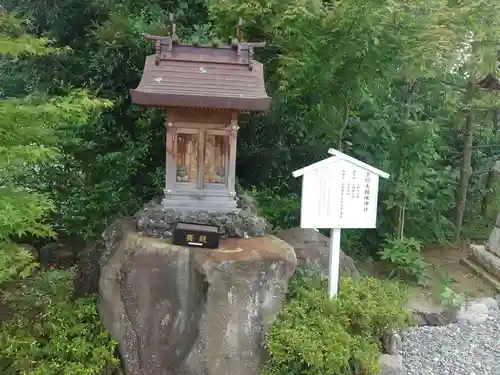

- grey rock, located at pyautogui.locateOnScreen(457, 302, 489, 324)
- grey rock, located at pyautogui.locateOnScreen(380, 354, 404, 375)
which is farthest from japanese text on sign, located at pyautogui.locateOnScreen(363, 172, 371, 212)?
grey rock, located at pyautogui.locateOnScreen(457, 302, 489, 324)

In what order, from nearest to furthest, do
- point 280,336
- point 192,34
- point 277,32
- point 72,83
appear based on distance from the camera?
1. point 280,336
2. point 277,32
3. point 192,34
4. point 72,83

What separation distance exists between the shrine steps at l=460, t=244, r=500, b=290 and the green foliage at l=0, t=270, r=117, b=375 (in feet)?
23.0

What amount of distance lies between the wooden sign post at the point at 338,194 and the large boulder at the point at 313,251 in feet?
3.73

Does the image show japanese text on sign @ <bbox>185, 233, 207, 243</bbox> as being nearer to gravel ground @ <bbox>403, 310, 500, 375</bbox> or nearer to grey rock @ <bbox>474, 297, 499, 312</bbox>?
gravel ground @ <bbox>403, 310, 500, 375</bbox>

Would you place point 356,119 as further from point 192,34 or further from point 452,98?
point 192,34

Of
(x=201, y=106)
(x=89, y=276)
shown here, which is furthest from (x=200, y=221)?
(x=89, y=276)

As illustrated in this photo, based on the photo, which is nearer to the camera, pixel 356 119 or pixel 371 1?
pixel 371 1

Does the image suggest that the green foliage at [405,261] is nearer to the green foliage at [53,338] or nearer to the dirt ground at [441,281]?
the dirt ground at [441,281]

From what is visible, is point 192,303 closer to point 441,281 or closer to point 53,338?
point 53,338

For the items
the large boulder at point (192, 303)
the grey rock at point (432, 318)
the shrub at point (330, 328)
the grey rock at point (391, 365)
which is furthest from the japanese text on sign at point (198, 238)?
the grey rock at point (432, 318)

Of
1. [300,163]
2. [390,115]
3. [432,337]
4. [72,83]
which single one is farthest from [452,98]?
[72,83]

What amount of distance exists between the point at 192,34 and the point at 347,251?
16.7ft

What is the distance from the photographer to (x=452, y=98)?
1015 cm

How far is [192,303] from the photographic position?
5.18 metres
